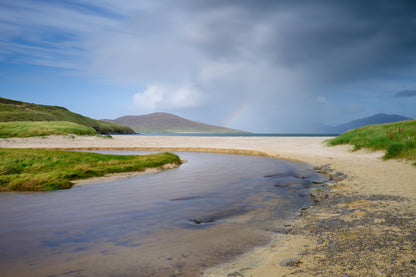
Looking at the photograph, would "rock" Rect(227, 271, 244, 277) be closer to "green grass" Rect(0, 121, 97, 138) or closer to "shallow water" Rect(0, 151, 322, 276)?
"shallow water" Rect(0, 151, 322, 276)

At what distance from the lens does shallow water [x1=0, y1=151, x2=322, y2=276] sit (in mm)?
3973

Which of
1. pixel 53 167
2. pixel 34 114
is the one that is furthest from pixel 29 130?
pixel 34 114

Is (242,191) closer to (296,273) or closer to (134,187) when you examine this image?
(134,187)

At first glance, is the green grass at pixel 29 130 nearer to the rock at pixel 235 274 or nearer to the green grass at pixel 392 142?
the green grass at pixel 392 142

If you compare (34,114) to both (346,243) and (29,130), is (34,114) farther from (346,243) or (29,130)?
(346,243)

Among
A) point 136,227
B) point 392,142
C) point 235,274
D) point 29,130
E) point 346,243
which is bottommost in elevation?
point 136,227

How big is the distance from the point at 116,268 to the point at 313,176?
12.6m

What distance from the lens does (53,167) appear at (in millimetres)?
12367

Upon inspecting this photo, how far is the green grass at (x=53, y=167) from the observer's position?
9.41 m

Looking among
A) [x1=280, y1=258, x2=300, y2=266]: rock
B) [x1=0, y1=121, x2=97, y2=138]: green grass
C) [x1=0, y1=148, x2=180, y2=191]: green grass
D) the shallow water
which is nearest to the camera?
[x1=280, y1=258, x2=300, y2=266]: rock

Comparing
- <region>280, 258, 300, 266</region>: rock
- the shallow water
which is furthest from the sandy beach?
the shallow water

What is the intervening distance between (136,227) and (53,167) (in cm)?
957

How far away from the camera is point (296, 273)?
3.36 metres

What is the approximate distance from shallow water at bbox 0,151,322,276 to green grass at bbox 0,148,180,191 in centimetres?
82
